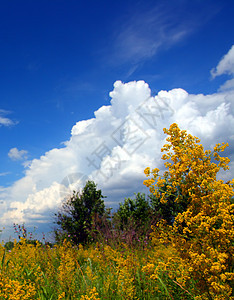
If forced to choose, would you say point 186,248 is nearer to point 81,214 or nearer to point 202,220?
point 202,220

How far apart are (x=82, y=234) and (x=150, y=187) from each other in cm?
1119

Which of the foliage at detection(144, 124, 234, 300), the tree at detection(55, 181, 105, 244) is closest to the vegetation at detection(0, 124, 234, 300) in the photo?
the foliage at detection(144, 124, 234, 300)

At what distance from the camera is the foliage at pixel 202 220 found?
306 centimetres

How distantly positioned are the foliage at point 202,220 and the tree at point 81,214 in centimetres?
1029

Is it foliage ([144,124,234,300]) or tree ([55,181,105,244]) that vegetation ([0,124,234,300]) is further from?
tree ([55,181,105,244])

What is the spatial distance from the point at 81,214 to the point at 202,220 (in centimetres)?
1181

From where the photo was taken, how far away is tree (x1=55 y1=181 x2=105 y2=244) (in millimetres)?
14000

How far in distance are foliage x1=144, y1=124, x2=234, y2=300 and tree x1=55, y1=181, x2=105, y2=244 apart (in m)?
10.3

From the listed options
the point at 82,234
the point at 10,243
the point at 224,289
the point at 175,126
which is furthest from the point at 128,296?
the point at 82,234

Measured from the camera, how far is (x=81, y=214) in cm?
1432

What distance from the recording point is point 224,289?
2.87m

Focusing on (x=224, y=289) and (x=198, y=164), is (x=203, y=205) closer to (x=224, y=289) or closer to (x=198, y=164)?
(x=198, y=164)

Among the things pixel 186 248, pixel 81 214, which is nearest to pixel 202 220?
pixel 186 248

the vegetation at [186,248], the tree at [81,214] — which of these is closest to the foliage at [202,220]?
the vegetation at [186,248]
